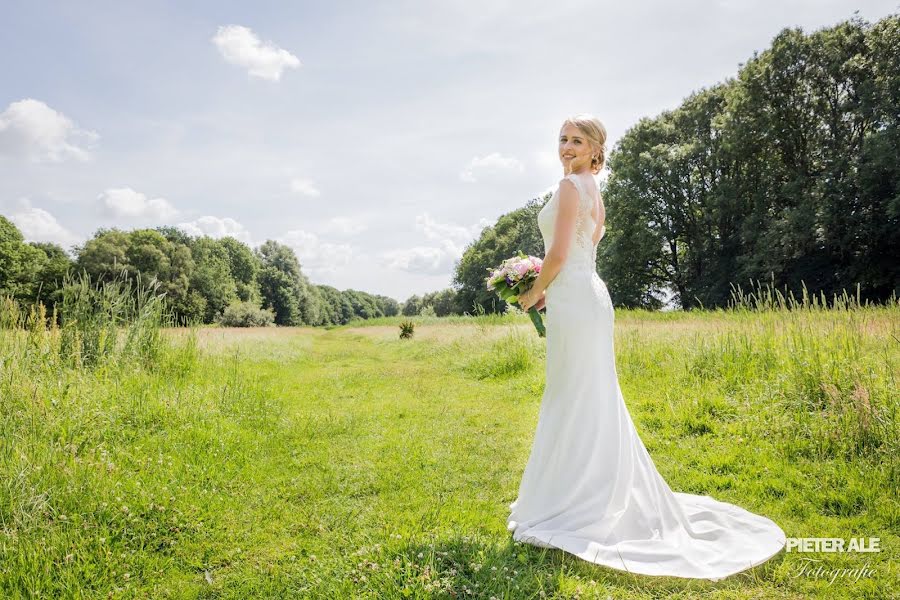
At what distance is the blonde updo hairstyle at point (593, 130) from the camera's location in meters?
4.13

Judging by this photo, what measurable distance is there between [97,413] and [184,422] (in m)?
0.93

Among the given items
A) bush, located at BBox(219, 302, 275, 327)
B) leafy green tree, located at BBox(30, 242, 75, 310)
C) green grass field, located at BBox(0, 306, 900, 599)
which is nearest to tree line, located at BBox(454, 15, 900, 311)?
green grass field, located at BBox(0, 306, 900, 599)

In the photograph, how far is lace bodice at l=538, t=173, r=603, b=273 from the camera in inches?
160

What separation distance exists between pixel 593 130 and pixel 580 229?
0.82m

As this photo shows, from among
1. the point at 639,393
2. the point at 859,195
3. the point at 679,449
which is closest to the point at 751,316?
the point at 639,393

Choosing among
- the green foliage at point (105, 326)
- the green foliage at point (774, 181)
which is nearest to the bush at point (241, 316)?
the green foliage at point (774, 181)

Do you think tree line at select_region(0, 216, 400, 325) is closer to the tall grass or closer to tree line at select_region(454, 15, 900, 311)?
the tall grass

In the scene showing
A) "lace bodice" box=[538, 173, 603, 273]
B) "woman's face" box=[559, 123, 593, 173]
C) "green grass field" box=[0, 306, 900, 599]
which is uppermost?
"woman's face" box=[559, 123, 593, 173]

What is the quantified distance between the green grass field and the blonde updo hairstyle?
3.15m

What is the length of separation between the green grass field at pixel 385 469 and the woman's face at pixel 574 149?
3.04 m

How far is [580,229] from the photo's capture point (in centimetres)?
418

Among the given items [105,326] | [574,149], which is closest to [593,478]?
[574,149]

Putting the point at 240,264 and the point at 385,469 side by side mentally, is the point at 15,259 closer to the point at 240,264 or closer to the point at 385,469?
the point at 240,264

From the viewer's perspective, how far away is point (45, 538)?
348 cm
